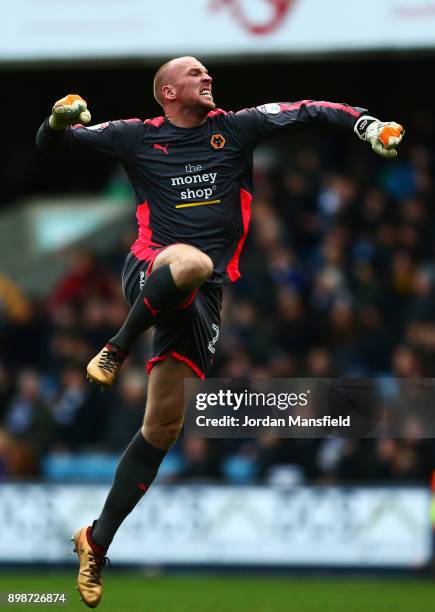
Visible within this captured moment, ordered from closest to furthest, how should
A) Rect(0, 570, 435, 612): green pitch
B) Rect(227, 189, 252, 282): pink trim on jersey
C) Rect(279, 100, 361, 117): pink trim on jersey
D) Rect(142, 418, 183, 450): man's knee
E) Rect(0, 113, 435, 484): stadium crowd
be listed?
Rect(279, 100, 361, 117): pink trim on jersey, Rect(142, 418, 183, 450): man's knee, Rect(227, 189, 252, 282): pink trim on jersey, Rect(0, 570, 435, 612): green pitch, Rect(0, 113, 435, 484): stadium crowd

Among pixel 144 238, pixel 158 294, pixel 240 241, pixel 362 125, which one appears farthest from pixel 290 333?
pixel 158 294

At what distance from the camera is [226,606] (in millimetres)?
9281

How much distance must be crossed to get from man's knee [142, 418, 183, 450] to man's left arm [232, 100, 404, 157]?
1.49 meters

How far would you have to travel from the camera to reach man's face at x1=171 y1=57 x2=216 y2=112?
699cm

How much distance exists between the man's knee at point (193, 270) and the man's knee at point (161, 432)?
0.82 meters

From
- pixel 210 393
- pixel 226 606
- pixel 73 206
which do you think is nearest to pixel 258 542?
pixel 226 606

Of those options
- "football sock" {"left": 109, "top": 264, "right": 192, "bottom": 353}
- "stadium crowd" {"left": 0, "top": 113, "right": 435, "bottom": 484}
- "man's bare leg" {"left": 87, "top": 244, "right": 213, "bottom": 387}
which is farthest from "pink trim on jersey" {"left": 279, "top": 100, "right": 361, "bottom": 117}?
"stadium crowd" {"left": 0, "top": 113, "right": 435, "bottom": 484}

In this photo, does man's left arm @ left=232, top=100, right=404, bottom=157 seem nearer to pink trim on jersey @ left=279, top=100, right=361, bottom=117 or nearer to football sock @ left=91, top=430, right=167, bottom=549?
pink trim on jersey @ left=279, top=100, right=361, bottom=117

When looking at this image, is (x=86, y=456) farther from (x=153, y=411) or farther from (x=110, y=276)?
(x=153, y=411)

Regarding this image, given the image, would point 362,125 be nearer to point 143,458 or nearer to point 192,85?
point 192,85

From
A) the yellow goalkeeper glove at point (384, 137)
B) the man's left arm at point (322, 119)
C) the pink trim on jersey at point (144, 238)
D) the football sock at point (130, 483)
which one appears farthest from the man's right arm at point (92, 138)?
the football sock at point (130, 483)

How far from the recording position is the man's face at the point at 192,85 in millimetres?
6988

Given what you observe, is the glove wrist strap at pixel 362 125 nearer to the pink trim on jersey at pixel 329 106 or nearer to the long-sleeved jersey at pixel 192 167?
the pink trim on jersey at pixel 329 106

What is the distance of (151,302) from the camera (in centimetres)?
658
